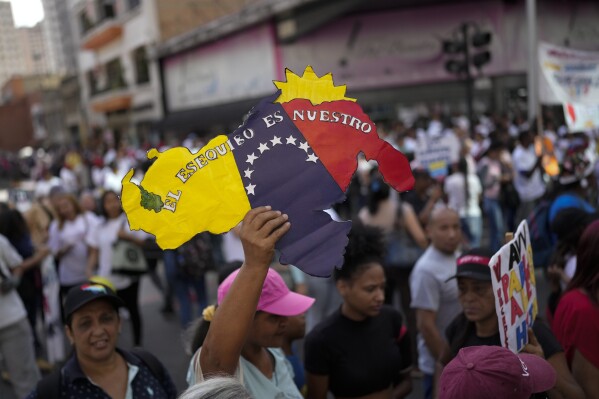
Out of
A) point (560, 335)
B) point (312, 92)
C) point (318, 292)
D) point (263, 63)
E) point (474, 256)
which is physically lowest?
point (318, 292)

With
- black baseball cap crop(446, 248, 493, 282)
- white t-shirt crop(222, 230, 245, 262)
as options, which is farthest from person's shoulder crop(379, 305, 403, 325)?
white t-shirt crop(222, 230, 245, 262)

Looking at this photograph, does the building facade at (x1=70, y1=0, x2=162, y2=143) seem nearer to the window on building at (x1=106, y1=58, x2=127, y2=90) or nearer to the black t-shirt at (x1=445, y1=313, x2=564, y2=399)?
the window on building at (x1=106, y1=58, x2=127, y2=90)

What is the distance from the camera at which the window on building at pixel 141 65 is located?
35.3 m

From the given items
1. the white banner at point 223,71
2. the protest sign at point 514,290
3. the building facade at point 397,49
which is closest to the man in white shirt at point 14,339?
the protest sign at point 514,290

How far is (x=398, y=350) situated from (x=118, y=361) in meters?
1.39

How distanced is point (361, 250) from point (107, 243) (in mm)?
3771

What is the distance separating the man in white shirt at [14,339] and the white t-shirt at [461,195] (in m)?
5.11

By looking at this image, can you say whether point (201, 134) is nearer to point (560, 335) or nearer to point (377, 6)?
point (377, 6)

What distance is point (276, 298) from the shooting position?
8.98 feet

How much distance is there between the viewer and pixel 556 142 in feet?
39.3

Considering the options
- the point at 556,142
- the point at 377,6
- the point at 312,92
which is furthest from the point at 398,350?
the point at 377,6

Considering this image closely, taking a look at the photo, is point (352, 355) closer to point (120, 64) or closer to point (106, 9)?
point (120, 64)

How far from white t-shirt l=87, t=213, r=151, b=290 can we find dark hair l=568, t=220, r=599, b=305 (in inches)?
176

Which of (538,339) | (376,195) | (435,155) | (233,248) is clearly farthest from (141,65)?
(538,339)
